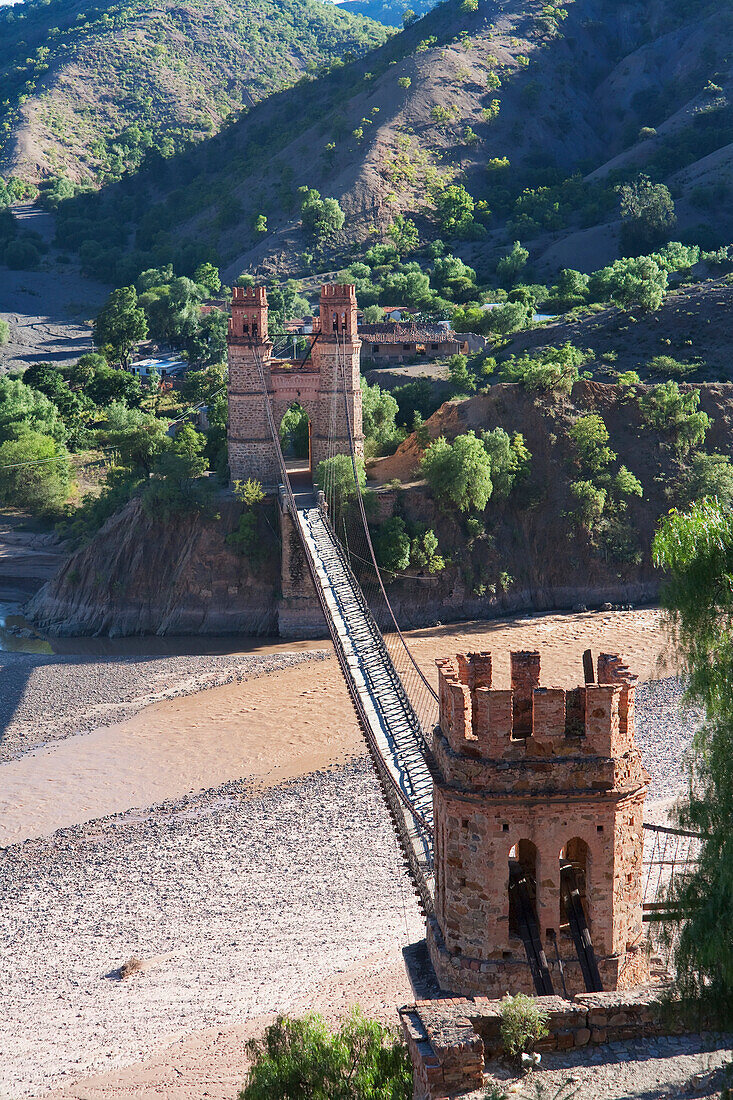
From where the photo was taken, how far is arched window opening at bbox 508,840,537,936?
34.0ft

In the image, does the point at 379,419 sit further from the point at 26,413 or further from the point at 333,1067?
the point at 333,1067

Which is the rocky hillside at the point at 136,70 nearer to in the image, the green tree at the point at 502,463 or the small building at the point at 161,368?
the small building at the point at 161,368

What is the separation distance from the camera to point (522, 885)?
414 inches

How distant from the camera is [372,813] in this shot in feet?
68.9

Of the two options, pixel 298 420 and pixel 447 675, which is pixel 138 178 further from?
pixel 447 675

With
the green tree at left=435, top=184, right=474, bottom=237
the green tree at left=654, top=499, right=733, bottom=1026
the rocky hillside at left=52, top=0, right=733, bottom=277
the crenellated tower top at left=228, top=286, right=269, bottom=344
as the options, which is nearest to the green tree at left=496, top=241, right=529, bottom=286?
the rocky hillside at left=52, top=0, right=733, bottom=277

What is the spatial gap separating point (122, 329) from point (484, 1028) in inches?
2054

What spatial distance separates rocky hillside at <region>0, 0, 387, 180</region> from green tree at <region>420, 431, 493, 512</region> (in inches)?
2775

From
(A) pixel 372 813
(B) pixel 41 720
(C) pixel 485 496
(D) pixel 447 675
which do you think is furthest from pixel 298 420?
(D) pixel 447 675

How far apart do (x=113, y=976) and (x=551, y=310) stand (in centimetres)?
4074

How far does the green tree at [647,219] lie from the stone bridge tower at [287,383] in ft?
104

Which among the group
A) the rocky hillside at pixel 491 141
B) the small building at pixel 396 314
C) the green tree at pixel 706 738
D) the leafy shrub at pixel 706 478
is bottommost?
the green tree at pixel 706 738

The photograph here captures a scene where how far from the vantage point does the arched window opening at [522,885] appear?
10.4 meters

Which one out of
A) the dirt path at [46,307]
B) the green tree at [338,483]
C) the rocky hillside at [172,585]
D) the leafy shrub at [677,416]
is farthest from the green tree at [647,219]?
the rocky hillside at [172,585]
